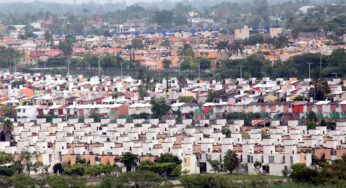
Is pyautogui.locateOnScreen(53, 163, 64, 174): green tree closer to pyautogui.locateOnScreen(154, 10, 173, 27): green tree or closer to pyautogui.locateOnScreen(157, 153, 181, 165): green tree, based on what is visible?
pyautogui.locateOnScreen(157, 153, 181, 165): green tree

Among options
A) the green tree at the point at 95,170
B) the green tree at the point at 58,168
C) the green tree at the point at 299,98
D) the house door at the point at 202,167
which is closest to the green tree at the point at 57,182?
the green tree at the point at 95,170

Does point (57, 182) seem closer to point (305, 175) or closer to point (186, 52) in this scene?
point (305, 175)

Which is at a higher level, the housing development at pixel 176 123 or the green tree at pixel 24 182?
the housing development at pixel 176 123

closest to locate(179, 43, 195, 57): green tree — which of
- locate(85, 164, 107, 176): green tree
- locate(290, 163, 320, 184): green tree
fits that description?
locate(85, 164, 107, 176): green tree

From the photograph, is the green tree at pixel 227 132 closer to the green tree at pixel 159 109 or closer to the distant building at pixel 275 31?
the green tree at pixel 159 109

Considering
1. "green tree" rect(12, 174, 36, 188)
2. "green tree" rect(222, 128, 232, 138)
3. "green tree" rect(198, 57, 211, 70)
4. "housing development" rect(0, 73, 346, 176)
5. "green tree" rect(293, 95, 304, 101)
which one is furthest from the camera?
"green tree" rect(198, 57, 211, 70)

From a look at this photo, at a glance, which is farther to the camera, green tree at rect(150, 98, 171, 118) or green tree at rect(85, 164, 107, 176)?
green tree at rect(150, 98, 171, 118)

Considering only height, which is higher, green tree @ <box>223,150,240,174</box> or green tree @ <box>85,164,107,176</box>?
green tree @ <box>223,150,240,174</box>

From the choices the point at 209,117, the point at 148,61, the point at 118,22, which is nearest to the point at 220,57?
the point at 148,61

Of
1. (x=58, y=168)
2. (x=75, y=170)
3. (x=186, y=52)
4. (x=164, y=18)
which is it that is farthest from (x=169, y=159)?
(x=164, y=18)
